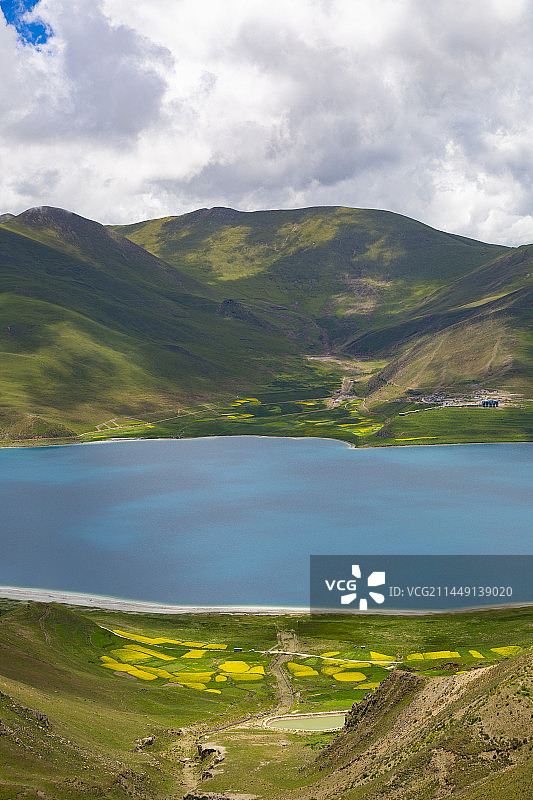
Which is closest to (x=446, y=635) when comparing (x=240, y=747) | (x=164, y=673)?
(x=164, y=673)

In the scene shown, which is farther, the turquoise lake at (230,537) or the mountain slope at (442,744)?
the turquoise lake at (230,537)

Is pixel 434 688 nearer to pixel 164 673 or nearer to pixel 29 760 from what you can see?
pixel 29 760

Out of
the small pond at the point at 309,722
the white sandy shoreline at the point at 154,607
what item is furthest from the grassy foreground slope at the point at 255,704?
the white sandy shoreline at the point at 154,607

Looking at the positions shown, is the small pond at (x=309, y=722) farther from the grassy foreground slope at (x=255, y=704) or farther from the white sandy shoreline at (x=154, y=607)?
the white sandy shoreline at (x=154, y=607)

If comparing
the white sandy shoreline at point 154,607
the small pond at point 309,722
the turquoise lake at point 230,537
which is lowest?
the white sandy shoreline at point 154,607

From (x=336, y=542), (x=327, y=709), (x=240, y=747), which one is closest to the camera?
(x=240, y=747)

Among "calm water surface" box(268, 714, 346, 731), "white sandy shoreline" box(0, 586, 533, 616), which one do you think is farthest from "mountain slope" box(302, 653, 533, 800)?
"white sandy shoreline" box(0, 586, 533, 616)
